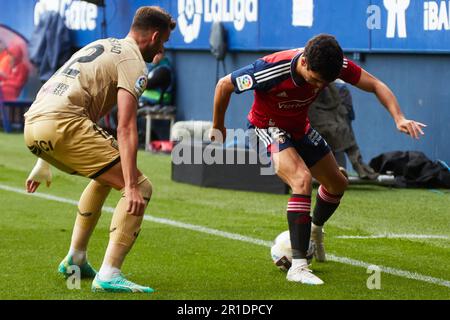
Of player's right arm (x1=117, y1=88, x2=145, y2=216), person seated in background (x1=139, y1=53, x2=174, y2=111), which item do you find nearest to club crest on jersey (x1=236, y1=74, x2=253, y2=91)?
player's right arm (x1=117, y1=88, x2=145, y2=216)

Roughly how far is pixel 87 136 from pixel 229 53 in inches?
486

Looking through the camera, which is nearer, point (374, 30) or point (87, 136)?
point (87, 136)

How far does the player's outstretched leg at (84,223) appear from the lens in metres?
7.61

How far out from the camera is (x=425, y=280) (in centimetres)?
786

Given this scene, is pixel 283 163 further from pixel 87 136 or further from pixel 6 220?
pixel 6 220

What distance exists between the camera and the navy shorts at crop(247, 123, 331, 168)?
8.20 m

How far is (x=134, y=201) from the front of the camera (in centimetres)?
669

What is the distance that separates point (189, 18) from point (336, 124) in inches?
258

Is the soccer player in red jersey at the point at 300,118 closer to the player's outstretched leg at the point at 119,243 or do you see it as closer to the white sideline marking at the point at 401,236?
the player's outstretched leg at the point at 119,243

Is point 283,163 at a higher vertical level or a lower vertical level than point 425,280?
higher

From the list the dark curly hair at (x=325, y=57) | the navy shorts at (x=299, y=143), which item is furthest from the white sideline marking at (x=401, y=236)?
the dark curly hair at (x=325, y=57)

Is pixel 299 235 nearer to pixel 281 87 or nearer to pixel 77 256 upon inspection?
pixel 281 87

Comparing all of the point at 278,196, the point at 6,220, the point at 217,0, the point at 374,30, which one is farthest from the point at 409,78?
the point at 6,220

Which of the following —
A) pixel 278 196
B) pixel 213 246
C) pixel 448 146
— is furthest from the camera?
pixel 448 146
